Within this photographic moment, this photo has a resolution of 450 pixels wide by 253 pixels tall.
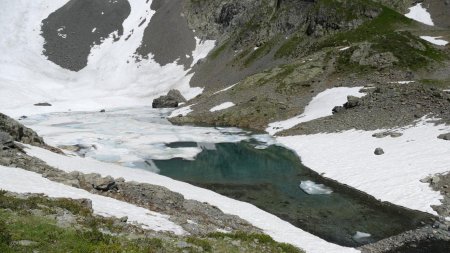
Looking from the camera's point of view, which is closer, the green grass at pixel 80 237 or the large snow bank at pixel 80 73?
the green grass at pixel 80 237

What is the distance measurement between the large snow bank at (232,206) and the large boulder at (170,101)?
225 ft

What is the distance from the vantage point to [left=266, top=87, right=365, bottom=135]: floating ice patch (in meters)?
65.5

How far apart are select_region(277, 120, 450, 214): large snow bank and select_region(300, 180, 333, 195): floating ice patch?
236cm

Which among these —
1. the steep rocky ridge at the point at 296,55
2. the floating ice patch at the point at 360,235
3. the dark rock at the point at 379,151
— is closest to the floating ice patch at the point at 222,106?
the steep rocky ridge at the point at 296,55

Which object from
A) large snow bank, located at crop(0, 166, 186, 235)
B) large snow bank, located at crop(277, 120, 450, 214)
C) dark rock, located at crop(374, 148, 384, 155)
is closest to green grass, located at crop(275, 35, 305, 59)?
large snow bank, located at crop(277, 120, 450, 214)

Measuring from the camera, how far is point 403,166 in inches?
1458

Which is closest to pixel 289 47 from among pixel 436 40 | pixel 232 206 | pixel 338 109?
pixel 436 40

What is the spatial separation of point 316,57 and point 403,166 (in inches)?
2194

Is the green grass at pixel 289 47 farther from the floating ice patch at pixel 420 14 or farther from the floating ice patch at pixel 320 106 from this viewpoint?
the floating ice patch at pixel 420 14

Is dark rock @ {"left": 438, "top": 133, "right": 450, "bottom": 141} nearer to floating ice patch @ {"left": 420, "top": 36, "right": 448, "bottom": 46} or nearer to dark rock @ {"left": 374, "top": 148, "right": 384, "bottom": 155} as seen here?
dark rock @ {"left": 374, "top": 148, "right": 384, "bottom": 155}

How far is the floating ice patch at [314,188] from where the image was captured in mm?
35594

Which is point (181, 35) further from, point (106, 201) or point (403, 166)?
point (106, 201)

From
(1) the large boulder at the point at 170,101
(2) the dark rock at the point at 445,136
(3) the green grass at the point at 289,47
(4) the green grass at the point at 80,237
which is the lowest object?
(2) the dark rock at the point at 445,136

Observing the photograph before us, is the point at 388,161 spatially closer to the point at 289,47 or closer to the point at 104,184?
the point at 104,184
